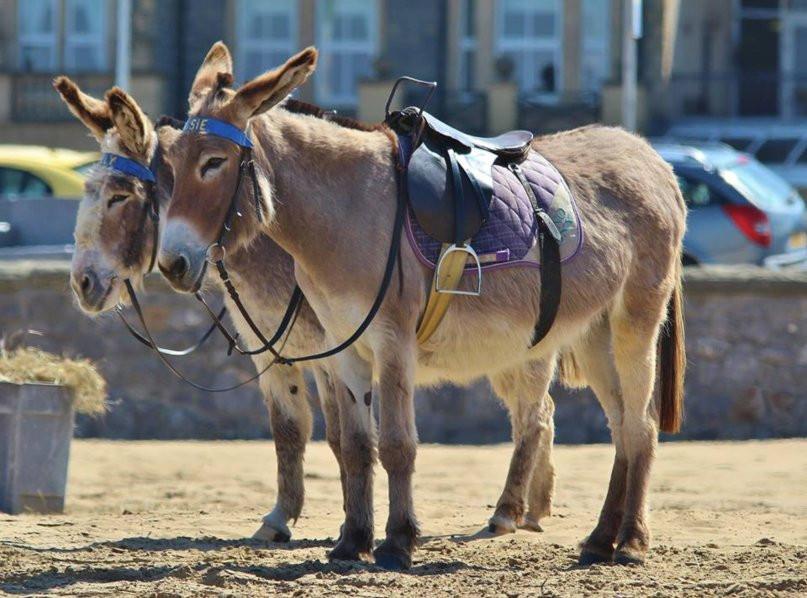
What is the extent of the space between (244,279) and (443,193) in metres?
1.54

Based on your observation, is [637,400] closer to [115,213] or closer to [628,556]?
[628,556]

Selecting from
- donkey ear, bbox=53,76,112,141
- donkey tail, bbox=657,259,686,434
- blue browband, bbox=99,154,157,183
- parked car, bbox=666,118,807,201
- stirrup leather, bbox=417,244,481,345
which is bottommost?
donkey tail, bbox=657,259,686,434

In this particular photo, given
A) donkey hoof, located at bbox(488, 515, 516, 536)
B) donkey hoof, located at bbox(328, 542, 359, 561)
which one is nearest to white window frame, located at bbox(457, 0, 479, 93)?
donkey hoof, located at bbox(488, 515, 516, 536)

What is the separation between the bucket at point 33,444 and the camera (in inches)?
353

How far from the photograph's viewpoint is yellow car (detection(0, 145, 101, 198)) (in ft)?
53.2

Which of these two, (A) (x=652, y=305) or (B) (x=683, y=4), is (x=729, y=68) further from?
(A) (x=652, y=305)

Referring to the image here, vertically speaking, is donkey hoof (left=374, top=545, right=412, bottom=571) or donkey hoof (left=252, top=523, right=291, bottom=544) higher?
donkey hoof (left=374, top=545, right=412, bottom=571)

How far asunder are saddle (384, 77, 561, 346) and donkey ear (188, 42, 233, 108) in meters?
0.79

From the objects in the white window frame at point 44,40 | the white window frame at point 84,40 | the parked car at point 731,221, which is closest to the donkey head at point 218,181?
the parked car at point 731,221

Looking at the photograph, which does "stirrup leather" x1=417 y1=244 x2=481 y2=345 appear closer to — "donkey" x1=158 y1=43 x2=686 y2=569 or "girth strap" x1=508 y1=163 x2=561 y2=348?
"donkey" x1=158 y1=43 x2=686 y2=569

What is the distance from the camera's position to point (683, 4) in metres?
29.7

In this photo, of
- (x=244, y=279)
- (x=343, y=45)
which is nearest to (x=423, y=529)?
(x=244, y=279)

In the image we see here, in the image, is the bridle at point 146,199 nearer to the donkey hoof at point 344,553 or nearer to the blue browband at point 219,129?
the blue browband at point 219,129

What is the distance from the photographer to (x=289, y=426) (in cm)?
852
